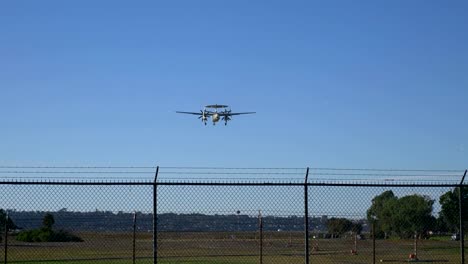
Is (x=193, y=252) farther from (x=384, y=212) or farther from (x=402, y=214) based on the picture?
(x=402, y=214)

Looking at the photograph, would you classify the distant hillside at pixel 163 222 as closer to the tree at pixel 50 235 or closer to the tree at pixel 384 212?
the tree at pixel 50 235

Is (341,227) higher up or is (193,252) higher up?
(341,227)

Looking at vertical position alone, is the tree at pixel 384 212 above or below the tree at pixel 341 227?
above

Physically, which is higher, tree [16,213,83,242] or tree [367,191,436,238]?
tree [367,191,436,238]

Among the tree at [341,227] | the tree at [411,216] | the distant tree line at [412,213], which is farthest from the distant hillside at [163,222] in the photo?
the tree at [341,227]

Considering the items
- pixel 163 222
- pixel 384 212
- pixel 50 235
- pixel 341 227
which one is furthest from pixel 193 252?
pixel 163 222

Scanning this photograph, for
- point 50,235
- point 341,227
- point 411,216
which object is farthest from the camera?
point 341,227

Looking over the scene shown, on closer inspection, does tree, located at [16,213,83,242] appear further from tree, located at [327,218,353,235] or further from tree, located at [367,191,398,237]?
tree, located at [367,191,398,237]

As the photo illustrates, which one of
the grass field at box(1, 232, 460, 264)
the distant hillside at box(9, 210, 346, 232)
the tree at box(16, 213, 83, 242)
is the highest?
the distant hillside at box(9, 210, 346, 232)

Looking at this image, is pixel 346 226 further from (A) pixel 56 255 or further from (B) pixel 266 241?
(B) pixel 266 241

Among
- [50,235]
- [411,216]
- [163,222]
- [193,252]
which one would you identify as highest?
[411,216]

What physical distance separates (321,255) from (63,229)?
17.3m

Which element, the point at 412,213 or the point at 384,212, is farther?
the point at 384,212

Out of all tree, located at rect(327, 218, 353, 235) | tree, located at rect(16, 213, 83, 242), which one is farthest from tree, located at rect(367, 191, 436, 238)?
tree, located at rect(16, 213, 83, 242)
